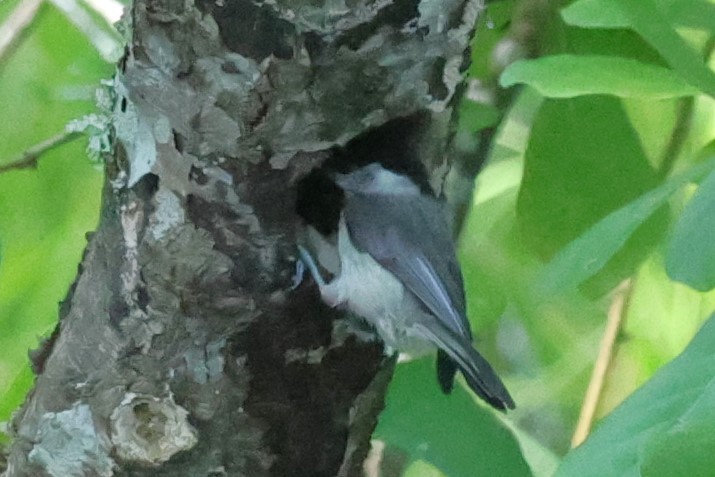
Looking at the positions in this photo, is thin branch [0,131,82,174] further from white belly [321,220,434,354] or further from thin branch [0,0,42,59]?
white belly [321,220,434,354]

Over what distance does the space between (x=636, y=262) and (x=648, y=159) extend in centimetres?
8

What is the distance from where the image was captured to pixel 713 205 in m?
0.34

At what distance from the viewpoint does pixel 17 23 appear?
739 mm

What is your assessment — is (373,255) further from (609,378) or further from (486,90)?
(609,378)

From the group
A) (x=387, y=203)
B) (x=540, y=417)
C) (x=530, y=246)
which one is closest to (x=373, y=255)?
(x=387, y=203)

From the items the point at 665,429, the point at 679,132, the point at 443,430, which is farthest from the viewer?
the point at 679,132

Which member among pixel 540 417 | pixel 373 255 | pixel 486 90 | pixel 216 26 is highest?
pixel 216 26

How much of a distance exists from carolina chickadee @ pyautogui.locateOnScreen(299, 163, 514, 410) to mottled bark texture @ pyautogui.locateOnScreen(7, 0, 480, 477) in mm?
12

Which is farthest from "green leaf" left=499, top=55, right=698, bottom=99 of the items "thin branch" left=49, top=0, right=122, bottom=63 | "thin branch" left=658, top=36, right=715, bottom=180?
"thin branch" left=49, top=0, right=122, bottom=63

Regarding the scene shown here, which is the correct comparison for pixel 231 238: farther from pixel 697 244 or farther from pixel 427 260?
pixel 697 244

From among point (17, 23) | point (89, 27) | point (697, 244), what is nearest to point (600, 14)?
point (697, 244)

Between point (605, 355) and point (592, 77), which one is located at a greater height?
point (592, 77)

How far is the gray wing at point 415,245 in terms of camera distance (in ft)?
1.32

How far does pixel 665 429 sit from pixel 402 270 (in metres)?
0.15
